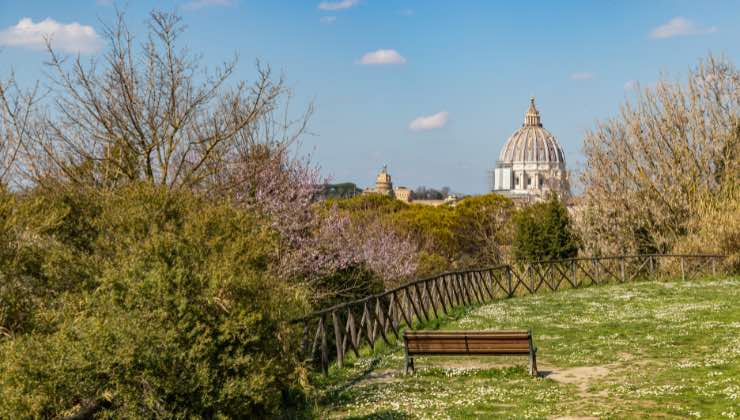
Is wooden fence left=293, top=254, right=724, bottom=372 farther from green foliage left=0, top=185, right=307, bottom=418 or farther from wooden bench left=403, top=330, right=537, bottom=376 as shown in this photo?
green foliage left=0, top=185, right=307, bottom=418

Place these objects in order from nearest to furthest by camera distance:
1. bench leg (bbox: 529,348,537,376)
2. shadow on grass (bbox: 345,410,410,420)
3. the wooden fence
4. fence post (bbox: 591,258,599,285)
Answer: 1. shadow on grass (bbox: 345,410,410,420)
2. bench leg (bbox: 529,348,537,376)
3. the wooden fence
4. fence post (bbox: 591,258,599,285)

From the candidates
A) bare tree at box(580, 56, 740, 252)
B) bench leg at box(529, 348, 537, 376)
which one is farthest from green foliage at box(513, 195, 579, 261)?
bench leg at box(529, 348, 537, 376)

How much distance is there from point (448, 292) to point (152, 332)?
15.1 m

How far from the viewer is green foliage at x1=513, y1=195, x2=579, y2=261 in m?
38.0

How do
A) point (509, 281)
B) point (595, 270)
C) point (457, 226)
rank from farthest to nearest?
point (457, 226), point (595, 270), point (509, 281)

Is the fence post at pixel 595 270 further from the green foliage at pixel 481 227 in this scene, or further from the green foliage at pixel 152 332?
the green foliage at pixel 481 227

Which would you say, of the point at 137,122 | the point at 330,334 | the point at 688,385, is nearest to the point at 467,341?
the point at 688,385

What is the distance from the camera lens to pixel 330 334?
17.6 meters

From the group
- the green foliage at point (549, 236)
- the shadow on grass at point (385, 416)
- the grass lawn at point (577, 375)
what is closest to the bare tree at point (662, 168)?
the green foliage at point (549, 236)

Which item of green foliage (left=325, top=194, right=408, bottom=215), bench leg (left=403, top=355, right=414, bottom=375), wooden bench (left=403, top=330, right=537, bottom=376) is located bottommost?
bench leg (left=403, top=355, right=414, bottom=375)

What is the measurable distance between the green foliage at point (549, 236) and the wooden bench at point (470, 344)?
25760 millimetres

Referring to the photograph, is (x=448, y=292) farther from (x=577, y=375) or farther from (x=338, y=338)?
(x=577, y=375)

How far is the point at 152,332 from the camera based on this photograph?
7.37m

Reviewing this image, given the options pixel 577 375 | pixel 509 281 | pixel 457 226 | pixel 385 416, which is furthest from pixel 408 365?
pixel 457 226
